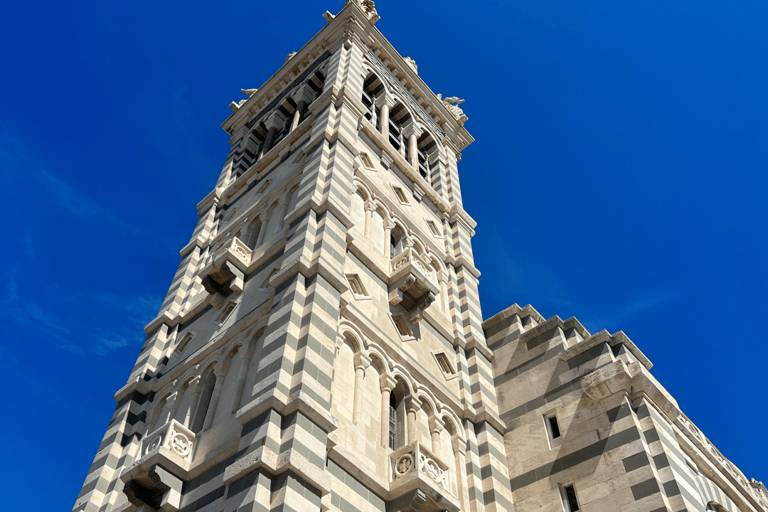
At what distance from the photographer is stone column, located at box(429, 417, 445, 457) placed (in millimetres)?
18297

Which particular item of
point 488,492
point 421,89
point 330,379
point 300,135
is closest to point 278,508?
point 330,379

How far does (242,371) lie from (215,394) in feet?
3.41

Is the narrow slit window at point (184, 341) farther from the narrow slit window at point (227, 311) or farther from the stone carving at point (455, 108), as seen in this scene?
the stone carving at point (455, 108)

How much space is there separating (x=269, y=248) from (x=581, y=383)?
32.7 feet

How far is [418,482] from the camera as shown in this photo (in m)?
15.5

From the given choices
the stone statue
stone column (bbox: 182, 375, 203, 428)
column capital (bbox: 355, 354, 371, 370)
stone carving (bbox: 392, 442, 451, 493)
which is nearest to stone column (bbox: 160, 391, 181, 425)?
stone column (bbox: 182, 375, 203, 428)

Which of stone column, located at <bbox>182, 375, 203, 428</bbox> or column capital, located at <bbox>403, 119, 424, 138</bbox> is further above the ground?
column capital, located at <bbox>403, 119, 424, 138</bbox>

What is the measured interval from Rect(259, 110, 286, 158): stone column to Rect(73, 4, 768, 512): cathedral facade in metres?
4.36

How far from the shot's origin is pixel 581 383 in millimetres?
19781

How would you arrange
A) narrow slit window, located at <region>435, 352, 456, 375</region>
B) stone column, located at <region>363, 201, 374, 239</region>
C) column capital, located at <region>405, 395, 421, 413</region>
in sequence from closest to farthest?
column capital, located at <region>405, 395, 421, 413</region>, narrow slit window, located at <region>435, 352, 456, 375</region>, stone column, located at <region>363, 201, 374, 239</region>

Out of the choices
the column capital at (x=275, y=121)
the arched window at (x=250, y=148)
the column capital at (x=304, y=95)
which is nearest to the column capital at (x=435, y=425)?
the arched window at (x=250, y=148)

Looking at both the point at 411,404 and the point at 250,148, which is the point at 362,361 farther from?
the point at 250,148

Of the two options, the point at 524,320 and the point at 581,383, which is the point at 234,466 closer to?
the point at 581,383

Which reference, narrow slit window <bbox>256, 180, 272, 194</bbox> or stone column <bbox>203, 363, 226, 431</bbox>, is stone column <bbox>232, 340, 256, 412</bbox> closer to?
stone column <bbox>203, 363, 226, 431</bbox>
